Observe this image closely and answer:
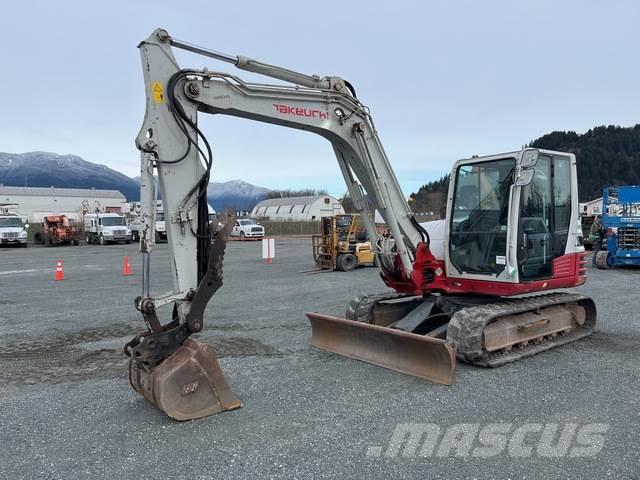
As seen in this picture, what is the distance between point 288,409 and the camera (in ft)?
16.1

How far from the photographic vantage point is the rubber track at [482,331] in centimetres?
595

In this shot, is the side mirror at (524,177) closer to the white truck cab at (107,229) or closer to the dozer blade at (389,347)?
the dozer blade at (389,347)

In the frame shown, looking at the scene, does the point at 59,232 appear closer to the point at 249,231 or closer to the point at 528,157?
the point at 249,231

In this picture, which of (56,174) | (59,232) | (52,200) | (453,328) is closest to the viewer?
(453,328)

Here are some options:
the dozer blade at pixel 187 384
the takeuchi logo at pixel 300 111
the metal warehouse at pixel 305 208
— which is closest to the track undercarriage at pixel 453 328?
the dozer blade at pixel 187 384

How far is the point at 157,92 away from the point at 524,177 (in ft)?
14.0

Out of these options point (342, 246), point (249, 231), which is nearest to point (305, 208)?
point (249, 231)

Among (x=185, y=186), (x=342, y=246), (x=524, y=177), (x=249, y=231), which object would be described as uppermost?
(x=524, y=177)

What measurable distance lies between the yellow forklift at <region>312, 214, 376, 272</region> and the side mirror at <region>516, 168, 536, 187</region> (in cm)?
1133

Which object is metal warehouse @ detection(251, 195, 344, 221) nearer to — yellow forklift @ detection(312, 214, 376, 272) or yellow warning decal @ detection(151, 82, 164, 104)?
yellow forklift @ detection(312, 214, 376, 272)

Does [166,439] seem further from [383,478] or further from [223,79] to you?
[223,79]

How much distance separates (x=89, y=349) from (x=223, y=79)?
171 inches

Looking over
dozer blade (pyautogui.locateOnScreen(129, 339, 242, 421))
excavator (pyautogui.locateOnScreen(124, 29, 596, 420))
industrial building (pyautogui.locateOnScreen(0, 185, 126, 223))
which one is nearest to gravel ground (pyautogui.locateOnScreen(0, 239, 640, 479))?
dozer blade (pyautogui.locateOnScreen(129, 339, 242, 421))

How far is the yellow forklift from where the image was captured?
57.8 feet
